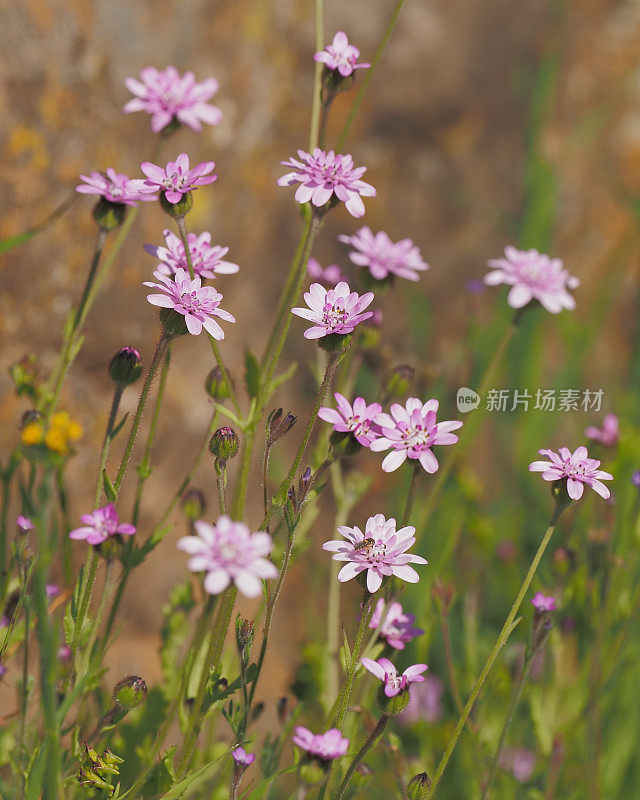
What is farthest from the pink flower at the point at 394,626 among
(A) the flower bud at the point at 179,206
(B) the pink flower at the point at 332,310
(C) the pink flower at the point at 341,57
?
(C) the pink flower at the point at 341,57

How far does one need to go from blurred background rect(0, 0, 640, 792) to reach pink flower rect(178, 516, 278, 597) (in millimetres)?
660

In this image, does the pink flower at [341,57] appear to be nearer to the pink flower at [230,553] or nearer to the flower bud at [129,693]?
the pink flower at [230,553]

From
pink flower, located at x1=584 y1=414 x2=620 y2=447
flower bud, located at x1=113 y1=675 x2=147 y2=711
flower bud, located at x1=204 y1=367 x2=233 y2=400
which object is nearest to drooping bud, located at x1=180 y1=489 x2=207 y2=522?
flower bud, located at x1=204 y1=367 x2=233 y2=400

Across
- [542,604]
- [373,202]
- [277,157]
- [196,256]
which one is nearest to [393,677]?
[542,604]

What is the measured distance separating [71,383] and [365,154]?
2.75 ft

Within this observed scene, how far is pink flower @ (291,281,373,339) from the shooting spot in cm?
68

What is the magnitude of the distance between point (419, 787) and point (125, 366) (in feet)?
1.45

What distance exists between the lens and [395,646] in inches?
31.4

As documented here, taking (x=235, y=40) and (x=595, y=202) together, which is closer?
(x=235, y=40)

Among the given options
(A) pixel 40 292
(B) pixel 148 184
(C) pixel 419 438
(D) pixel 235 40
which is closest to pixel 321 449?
(C) pixel 419 438

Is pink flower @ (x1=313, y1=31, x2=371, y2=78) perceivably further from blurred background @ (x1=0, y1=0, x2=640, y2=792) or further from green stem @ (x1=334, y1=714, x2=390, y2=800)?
green stem @ (x1=334, y1=714, x2=390, y2=800)

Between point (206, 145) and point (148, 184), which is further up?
point (206, 145)

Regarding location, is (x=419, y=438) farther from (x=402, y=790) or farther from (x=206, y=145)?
(x=206, y=145)

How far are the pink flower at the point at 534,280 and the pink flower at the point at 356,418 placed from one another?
0.94 ft
